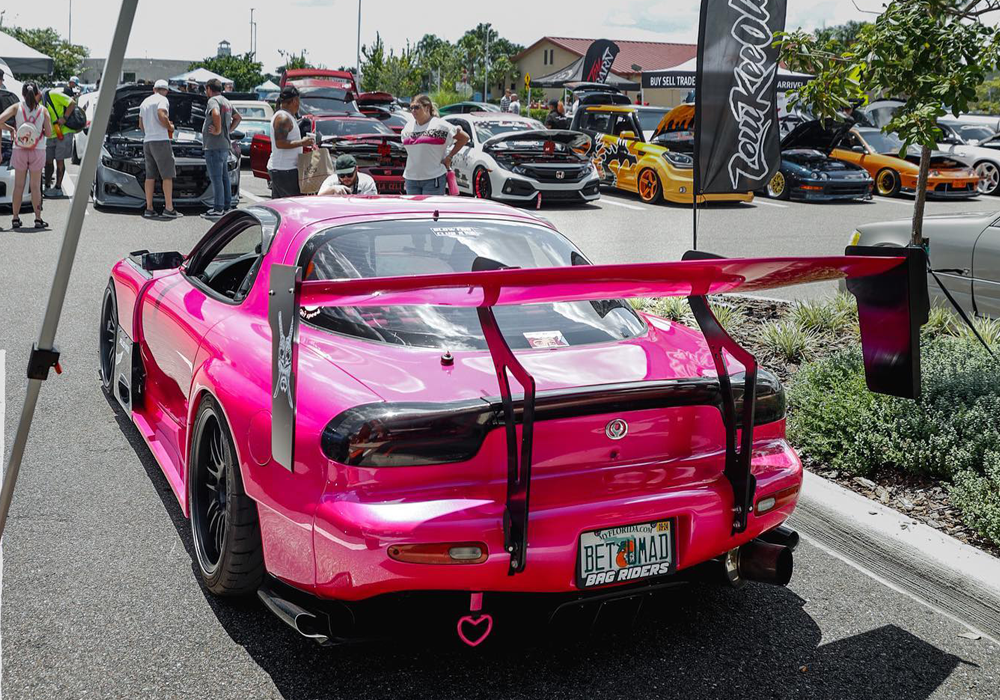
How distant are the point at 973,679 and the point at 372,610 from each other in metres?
2.01

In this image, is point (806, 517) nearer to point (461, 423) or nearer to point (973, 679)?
point (973, 679)

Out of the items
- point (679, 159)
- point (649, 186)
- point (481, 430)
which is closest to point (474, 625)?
point (481, 430)

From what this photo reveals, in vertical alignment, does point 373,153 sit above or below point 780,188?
above

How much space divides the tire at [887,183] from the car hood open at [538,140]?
7118 millimetres

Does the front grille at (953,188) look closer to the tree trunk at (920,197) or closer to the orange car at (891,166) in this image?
the orange car at (891,166)

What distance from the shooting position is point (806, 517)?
14.9ft

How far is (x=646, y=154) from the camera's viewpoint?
18.5 meters

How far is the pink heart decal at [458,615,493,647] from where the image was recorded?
9.82ft

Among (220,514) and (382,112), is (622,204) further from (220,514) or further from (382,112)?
(220,514)

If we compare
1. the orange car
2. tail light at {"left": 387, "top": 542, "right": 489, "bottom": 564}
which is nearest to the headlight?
the orange car

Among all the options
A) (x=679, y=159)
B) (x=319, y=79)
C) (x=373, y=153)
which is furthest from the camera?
(x=319, y=79)

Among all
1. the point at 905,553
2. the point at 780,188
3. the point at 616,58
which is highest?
the point at 616,58

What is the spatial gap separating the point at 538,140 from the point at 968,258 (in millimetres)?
10403

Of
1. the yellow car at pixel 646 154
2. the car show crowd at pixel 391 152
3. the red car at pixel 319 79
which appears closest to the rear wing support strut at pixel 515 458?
the car show crowd at pixel 391 152
